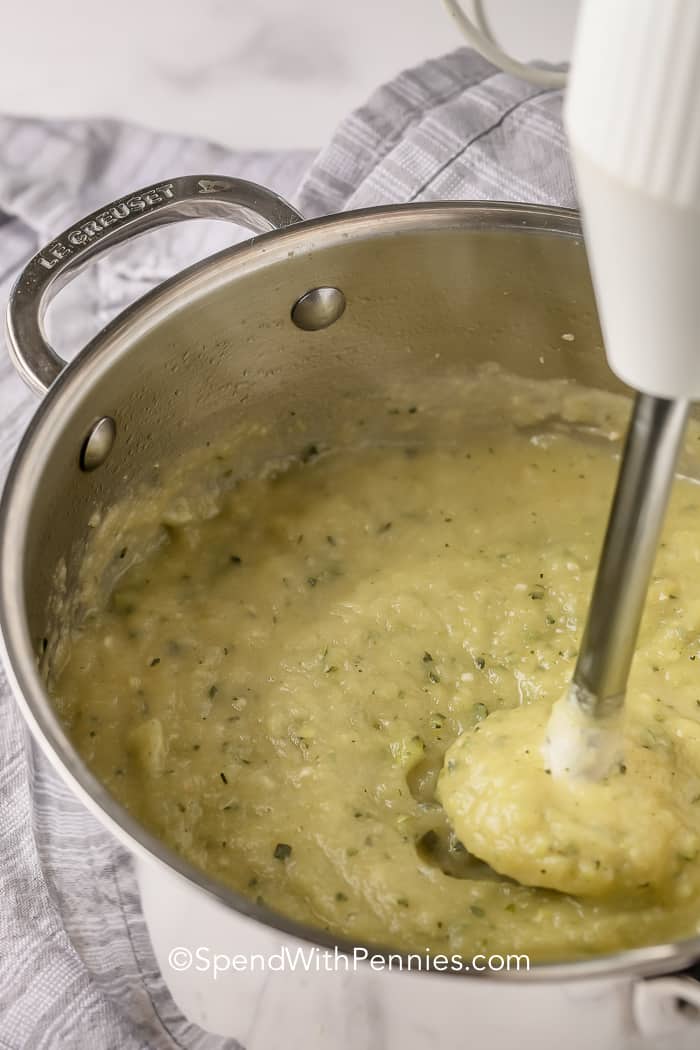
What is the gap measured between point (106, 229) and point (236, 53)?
4.75ft

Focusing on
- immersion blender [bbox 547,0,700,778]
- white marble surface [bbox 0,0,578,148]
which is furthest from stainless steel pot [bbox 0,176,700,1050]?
white marble surface [bbox 0,0,578,148]

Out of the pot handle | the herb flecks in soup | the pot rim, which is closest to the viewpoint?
the pot rim

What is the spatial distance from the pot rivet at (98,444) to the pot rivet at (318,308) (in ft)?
1.02

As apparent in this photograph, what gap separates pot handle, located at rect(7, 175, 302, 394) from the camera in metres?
1.42

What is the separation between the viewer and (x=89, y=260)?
4.90 feet

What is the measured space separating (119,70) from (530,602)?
5.63 feet

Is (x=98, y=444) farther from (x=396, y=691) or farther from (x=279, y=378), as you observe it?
(x=396, y=691)

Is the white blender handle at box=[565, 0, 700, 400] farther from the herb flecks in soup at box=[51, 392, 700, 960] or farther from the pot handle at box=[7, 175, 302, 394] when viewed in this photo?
the pot handle at box=[7, 175, 302, 394]

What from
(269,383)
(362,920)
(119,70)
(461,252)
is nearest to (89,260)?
(269,383)

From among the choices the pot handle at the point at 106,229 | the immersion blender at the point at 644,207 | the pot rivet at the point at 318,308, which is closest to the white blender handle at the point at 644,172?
the immersion blender at the point at 644,207

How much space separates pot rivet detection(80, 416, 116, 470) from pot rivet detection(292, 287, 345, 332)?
0.31 metres

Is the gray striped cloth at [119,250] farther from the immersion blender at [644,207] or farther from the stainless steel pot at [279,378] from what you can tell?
the immersion blender at [644,207]

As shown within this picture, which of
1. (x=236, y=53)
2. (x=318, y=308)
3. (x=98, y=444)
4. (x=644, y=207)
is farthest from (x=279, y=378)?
(x=236, y=53)

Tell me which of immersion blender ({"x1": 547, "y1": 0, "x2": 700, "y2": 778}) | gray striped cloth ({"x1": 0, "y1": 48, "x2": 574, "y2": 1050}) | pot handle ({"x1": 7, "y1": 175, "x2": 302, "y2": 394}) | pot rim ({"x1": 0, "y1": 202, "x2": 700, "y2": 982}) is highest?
immersion blender ({"x1": 547, "y1": 0, "x2": 700, "y2": 778})
